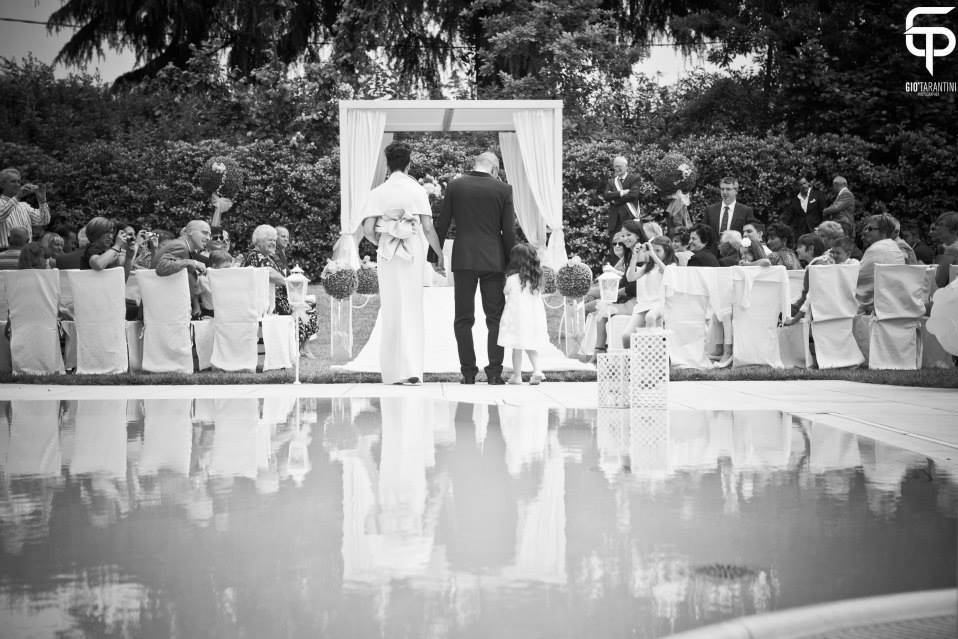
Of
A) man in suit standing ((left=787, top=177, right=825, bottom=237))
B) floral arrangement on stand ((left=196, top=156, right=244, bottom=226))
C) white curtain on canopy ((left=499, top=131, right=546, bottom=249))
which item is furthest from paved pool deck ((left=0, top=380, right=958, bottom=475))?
floral arrangement on stand ((left=196, top=156, right=244, bottom=226))

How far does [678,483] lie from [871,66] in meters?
17.8

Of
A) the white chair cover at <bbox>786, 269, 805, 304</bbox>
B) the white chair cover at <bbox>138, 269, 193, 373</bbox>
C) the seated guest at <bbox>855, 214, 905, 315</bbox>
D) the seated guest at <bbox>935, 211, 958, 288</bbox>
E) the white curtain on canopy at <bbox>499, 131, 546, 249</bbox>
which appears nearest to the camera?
the seated guest at <bbox>935, 211, 958, 288</bbox>

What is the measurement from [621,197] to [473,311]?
5.73m

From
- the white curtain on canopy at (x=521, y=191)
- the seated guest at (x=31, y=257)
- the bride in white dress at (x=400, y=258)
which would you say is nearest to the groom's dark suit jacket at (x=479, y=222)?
the bride in white dress at (x=400, y=258)

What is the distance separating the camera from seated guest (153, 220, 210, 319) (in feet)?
32.3

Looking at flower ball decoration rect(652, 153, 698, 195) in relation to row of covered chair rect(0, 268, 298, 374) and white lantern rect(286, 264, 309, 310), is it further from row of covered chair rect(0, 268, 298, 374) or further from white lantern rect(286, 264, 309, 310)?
row of covered chair rect(0, 268, 298, 374)

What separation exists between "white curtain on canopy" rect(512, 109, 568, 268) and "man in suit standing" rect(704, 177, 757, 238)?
227 centimetres

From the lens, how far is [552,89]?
2080 centimetres

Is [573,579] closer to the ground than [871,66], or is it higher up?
closer to the ground

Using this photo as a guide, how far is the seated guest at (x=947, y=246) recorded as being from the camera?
31.3 feet

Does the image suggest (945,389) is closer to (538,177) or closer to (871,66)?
(538,177)

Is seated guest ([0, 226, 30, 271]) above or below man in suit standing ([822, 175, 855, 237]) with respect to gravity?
below

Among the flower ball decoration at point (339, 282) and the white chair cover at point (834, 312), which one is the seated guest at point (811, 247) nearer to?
the white chair cover at point (834, 312)

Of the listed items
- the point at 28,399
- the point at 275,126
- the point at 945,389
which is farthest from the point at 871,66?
the point at 28,399
